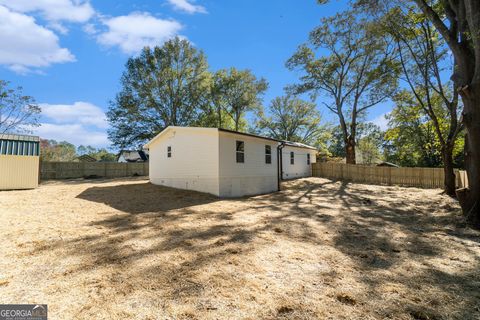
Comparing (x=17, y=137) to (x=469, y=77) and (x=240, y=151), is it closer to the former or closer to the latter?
(x=240, y=151)

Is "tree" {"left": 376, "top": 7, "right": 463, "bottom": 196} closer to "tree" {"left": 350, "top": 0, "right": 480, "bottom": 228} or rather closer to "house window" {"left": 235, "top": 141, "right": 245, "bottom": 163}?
"tree" {"left": 350, "top": 0, "right": 480, "bottom": 228}

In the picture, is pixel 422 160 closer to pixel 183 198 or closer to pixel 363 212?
pixel 363 212

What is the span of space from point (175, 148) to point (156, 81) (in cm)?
1595

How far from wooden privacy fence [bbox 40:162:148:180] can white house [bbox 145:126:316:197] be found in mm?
10393

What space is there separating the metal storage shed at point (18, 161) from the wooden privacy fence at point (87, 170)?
Result: 30.4 feet

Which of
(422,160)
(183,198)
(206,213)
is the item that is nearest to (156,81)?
(183,198)


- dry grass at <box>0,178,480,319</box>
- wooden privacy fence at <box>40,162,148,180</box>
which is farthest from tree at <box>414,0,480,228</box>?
wooden privacy fence at <box>40,162,148,180</box>

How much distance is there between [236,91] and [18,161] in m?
22.1

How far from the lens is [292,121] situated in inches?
1394

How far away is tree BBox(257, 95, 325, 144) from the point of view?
3497 cm

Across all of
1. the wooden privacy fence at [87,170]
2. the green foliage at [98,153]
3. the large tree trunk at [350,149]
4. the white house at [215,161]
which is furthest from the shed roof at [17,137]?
the green foliage at [98,153]

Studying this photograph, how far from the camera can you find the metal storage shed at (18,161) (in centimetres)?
1166

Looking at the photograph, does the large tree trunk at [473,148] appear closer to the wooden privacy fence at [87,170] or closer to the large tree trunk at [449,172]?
the large tree trunk at [449,172]

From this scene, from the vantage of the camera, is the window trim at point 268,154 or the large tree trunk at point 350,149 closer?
the window trim at point 268,154
